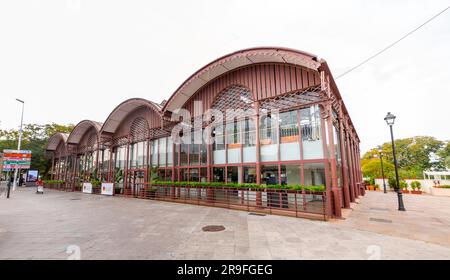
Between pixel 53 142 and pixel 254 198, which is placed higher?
pixel 53 142

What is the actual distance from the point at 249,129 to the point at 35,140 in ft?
134

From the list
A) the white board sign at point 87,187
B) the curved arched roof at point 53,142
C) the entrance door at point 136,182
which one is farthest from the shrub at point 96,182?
the curved arched roof at point 53,142

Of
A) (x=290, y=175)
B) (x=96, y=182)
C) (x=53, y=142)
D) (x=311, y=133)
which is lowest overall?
(x=96, y=182)

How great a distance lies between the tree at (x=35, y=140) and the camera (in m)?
32.3

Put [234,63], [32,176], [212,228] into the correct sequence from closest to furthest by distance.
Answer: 1. [212,228]
2. [234,63]
3. [32,176]

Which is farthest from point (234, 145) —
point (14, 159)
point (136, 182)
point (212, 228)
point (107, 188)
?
point (14, 159)

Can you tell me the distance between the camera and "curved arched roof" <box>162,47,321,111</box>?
8859 mm

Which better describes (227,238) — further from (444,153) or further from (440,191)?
(444,153)

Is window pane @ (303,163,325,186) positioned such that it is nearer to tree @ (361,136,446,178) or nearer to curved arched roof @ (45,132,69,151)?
curved arched roof @ (45,132,69,151)

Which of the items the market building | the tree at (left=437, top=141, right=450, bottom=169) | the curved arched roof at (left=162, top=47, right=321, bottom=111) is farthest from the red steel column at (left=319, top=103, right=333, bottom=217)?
the tree at (left=437, top=141, right=450, bottom=169)

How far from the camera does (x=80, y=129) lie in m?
23.9

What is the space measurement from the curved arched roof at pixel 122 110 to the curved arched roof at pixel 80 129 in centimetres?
218

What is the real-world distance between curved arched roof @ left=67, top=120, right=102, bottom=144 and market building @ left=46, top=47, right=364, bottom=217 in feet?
Answer: 12.9

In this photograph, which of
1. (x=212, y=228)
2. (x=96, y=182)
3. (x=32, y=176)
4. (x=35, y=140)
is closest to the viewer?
(x=212, y=228)
